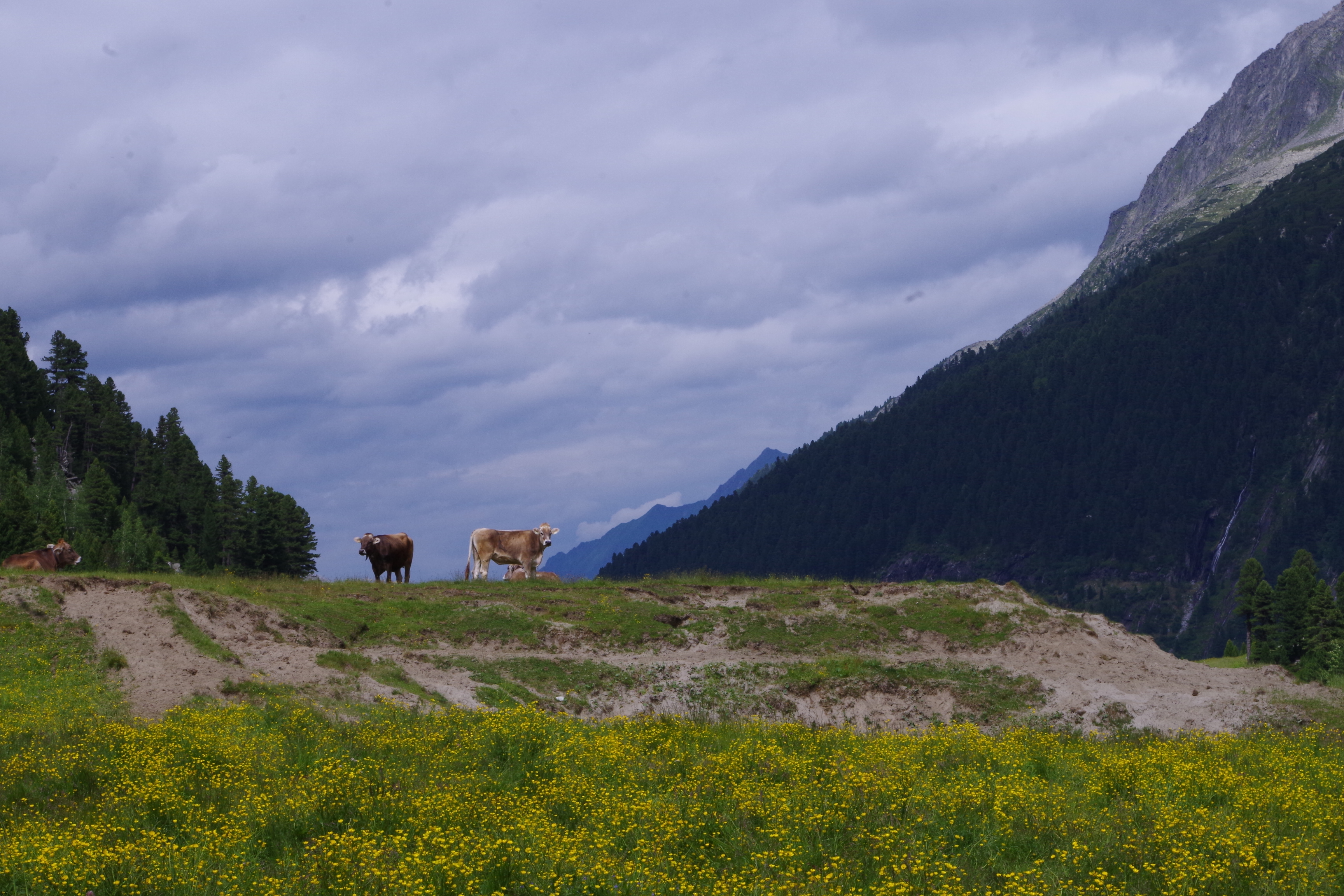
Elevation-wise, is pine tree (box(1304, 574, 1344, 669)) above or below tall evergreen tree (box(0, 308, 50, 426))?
below

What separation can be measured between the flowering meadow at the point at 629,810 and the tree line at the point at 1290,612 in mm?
83939

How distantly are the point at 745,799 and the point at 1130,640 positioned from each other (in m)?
24.9

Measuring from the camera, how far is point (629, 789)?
13445mm

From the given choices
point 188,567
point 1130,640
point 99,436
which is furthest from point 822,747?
point 99,436

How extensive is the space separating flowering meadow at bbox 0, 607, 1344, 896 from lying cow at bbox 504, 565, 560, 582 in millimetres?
22818

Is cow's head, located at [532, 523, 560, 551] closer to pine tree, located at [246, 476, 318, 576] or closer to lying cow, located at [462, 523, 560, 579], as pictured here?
lying cow, located at [462, 523, 560, 579]

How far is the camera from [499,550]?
4412 centimetres

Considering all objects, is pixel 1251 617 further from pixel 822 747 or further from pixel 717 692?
pixel 822 747

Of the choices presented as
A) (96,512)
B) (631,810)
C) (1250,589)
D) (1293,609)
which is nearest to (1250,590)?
(1250,589)

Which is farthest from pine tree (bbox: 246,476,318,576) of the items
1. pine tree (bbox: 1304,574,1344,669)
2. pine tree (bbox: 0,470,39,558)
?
pine tree (bbox: 1304,574,1344,669)

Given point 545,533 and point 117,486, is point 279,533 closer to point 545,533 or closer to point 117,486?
point 117,486

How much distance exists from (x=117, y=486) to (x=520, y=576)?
98.0 m

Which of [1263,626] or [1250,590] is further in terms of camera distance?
[1250,590]

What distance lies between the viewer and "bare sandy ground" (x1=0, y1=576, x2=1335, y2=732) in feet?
77.2
